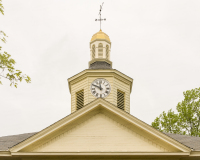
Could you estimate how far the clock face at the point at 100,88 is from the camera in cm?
2188

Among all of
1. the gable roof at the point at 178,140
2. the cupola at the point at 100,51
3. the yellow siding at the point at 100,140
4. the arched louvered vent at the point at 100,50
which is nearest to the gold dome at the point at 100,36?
the cupola at the point at 100,51

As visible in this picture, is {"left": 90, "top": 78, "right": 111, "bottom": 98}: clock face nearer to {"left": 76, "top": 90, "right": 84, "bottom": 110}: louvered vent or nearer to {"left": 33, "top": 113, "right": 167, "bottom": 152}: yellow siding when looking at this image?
{"left": 76, "top": 90, "right": 84, "bottom": 110}: louvered vent

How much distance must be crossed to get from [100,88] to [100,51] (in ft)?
11.9

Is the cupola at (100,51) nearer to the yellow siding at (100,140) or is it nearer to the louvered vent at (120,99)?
the louvered vent at (120,99)

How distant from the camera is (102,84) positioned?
72.6 feet

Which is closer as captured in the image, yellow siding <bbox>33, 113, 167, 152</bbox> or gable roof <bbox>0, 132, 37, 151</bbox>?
yellow siding <bbox>33, 113, 167, 152</bbox>

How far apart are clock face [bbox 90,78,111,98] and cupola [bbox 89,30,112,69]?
6.03ft

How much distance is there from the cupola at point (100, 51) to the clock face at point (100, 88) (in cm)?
184

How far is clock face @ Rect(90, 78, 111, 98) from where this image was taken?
2188 centimetres

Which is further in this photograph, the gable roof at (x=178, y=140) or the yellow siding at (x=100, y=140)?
the gable roof at (x=178, y=140)

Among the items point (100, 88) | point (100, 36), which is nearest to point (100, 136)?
point (100, 88)

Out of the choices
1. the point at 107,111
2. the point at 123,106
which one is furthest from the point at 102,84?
the point at 107,111

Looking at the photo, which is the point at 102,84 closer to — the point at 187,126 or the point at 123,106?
the point at 123,106

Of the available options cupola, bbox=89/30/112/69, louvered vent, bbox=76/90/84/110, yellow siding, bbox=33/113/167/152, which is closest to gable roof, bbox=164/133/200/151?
yellow siding, bbox=33/113/167/152
